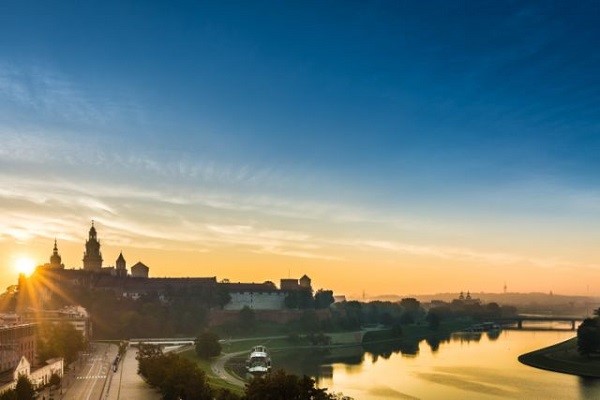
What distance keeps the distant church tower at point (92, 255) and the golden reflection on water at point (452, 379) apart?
5021cm

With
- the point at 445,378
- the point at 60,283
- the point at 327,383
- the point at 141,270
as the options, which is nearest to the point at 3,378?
the point at 327,383

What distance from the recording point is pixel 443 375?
5747 centimetres

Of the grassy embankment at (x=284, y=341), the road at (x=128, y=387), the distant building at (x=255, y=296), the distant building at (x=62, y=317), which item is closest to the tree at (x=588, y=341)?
the grassy embankment at (x=284, y=341)

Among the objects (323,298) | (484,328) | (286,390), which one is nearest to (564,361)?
(286,390)

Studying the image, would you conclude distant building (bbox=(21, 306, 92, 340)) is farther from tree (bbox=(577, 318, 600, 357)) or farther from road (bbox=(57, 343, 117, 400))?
tree (bbox=(577, 318, 600, 357))

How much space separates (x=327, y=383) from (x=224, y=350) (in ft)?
84.2

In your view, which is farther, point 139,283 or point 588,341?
point 139,283

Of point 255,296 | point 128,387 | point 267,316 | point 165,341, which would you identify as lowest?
point 128,387

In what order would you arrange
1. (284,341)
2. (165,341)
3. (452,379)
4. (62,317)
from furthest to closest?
(284,341) → (165,341) → (62,317) → (452,379)

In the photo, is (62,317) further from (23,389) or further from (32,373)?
(23,389)

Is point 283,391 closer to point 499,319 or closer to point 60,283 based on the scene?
point 60,283

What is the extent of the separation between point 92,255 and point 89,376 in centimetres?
6398

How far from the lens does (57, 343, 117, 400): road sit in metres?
38.3

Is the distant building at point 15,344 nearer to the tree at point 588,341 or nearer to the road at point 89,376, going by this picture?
the road at point 89,376
